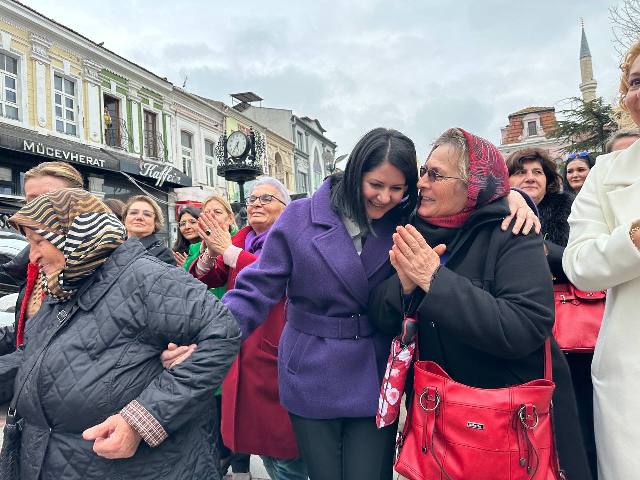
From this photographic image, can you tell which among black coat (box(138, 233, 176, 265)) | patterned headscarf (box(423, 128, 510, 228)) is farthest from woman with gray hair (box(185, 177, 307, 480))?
patterned headscarf (box(423, 128, 510, 228))

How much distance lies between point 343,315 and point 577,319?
1.20m

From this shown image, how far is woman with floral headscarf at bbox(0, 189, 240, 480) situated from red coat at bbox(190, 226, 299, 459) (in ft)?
3.24

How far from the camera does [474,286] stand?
158 cm

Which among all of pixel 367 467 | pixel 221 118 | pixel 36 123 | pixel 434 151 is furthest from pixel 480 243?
pixel 221 118

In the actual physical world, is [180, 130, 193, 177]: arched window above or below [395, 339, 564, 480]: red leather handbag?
above

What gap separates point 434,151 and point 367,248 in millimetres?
480

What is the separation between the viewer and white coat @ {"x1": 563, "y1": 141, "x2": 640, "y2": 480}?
144cm

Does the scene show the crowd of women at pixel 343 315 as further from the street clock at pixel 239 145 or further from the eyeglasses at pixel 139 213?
the street clock at pixel 239 145

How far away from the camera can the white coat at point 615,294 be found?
4.72 ft

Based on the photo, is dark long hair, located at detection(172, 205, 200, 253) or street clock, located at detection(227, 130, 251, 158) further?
street clock, located at detection(227, 130, 251, 158)

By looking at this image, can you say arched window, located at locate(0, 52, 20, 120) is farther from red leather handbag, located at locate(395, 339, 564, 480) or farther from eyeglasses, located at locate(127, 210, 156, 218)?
red leather handbag, located at locate(395, 339, 564, 480)

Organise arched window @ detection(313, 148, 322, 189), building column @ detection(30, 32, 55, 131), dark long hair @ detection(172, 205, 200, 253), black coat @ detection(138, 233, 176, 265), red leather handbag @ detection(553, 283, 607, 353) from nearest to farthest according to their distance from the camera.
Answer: red leather handbag @ detection(553, 283, 607, 353) < black coat @ detection(138, 233, 176, 265) < dark long hair @ detection(172, 205, 200, 253) < building column @ detection(30, 32, 55, 131) < arched window @ detection(313, 148, 322, 189)

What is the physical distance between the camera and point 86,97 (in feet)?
51.6

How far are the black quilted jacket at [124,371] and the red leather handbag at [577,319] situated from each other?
160cm
